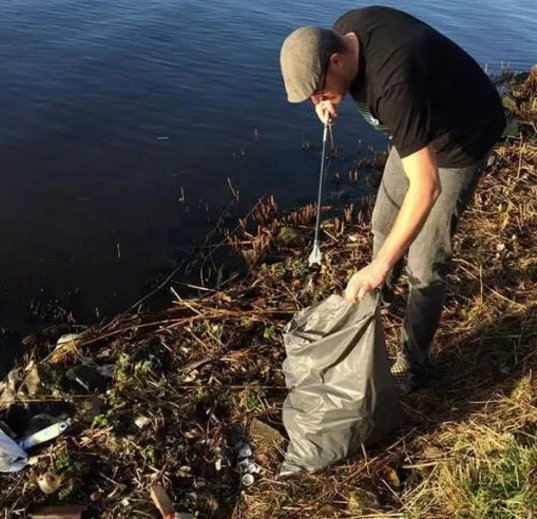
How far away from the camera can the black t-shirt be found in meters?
2.43

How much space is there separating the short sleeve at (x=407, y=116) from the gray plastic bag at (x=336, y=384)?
717 mm

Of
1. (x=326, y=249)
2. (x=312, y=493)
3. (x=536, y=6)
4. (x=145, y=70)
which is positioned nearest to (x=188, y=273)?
(x=326, y=249)

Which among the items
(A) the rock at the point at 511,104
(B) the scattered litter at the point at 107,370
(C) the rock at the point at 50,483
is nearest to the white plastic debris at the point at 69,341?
(B) the scattered litter at the point at 107,370

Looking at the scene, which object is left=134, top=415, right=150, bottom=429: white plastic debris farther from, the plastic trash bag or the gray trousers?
the gray trousers

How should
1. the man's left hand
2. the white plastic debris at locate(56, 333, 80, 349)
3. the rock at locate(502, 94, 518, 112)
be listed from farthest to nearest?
the rock at locate(502, 94, 518, 112), the white plastic debris at locate(56, 333, 80, 349), the man's left hand

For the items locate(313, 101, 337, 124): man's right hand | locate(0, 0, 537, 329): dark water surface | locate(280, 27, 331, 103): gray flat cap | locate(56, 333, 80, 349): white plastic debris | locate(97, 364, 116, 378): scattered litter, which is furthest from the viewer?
locate(0, 0, 537, 329): dark water surface

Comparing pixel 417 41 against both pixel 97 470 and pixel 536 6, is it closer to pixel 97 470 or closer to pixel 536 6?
pixel 97 470

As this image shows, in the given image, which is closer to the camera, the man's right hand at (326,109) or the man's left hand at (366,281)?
the man's left hand at (366,281)

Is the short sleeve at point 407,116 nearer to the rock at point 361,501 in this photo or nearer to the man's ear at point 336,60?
the man's ear at point 336,60

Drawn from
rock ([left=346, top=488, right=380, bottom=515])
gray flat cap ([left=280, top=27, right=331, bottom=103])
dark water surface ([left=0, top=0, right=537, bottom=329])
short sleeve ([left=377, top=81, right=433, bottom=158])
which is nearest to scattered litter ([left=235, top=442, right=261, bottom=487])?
rock ([left=346, top=488, right=380, bottom=515])

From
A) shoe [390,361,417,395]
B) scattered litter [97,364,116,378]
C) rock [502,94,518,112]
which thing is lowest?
scattered litter [97,364,116,378]

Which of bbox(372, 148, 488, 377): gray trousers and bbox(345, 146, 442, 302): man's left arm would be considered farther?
bbox(372, 148, 488, 377): gray trousers

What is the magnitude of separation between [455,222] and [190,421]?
1762mm

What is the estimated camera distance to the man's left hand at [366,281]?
2617 millimetres
